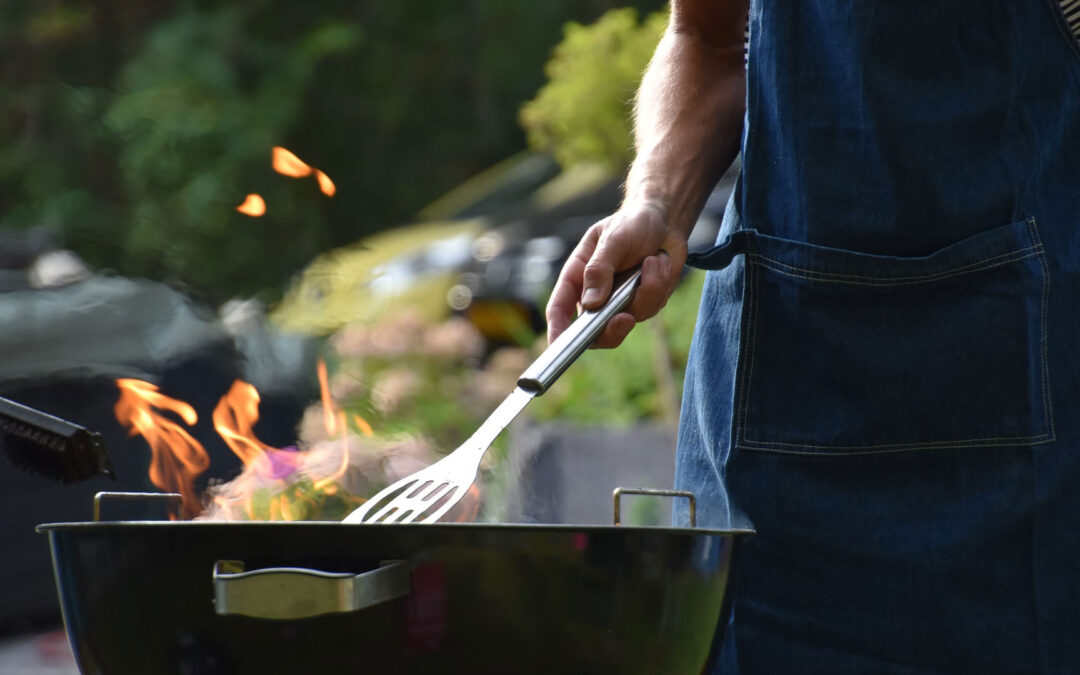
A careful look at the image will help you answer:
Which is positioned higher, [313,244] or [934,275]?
[313,244]

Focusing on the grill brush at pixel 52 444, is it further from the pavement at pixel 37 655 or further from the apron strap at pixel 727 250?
the pavement at pixel 37 655

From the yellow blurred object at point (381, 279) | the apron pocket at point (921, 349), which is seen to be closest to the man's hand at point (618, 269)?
the apron pocket at point (921, 349)

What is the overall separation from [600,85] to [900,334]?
13.2 feet

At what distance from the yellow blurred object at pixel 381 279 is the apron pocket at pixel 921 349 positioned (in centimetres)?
108

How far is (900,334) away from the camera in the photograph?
3.27 ft

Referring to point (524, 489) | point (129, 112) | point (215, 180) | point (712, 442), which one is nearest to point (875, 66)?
point (712, 442)

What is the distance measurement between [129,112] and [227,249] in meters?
1.83

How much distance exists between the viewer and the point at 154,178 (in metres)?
6.38

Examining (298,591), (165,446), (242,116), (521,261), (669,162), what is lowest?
(298,591)

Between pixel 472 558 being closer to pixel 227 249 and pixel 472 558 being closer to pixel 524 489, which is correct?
pixel 524 489

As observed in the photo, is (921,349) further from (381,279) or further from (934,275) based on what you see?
(381,279)

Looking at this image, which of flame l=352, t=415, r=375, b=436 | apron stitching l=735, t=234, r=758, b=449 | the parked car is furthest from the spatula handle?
the parked car

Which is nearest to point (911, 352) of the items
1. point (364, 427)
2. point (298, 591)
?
point (298, 591)

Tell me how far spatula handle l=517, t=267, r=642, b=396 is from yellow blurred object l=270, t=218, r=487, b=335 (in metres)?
1.00
